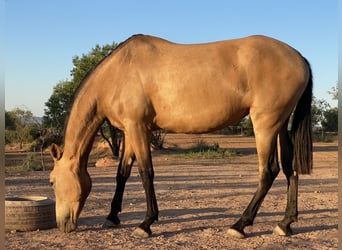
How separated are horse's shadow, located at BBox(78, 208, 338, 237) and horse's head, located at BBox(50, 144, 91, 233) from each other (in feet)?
0.94

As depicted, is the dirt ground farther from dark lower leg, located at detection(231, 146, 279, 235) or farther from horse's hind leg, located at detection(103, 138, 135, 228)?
horse's hind leg, located at detection(103, 138, 135, 228)

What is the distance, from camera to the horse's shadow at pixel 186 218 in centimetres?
490

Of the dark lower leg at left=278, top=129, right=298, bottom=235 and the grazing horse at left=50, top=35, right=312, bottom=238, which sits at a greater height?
the grazing horse at left=50, top=35, right=312, bottom=238

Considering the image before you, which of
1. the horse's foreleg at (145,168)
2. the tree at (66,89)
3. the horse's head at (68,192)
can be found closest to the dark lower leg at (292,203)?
the horse's foreleg at (145,168)

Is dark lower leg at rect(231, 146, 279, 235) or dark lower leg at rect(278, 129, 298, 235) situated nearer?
dark lower leg at rect(231, 146, 279, 235)

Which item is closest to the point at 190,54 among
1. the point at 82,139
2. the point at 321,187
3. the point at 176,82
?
the point at 176,82

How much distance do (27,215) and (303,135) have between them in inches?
139

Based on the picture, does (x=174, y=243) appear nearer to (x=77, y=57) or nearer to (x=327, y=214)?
(x=327, y=214)

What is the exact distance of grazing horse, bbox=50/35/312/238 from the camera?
4.55 m

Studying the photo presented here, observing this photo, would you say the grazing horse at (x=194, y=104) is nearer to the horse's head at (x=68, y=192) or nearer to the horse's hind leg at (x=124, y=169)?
the horse's head at (x=68, y=192)

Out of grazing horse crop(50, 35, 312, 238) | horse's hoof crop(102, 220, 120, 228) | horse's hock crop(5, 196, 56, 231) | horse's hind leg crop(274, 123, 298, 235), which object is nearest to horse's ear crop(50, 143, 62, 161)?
grazing horse crop(50, 35, 312, 238)

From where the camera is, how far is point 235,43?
188 inches

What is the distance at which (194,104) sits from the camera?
462 centimetres

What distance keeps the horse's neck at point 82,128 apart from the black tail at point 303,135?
2.52 metres
